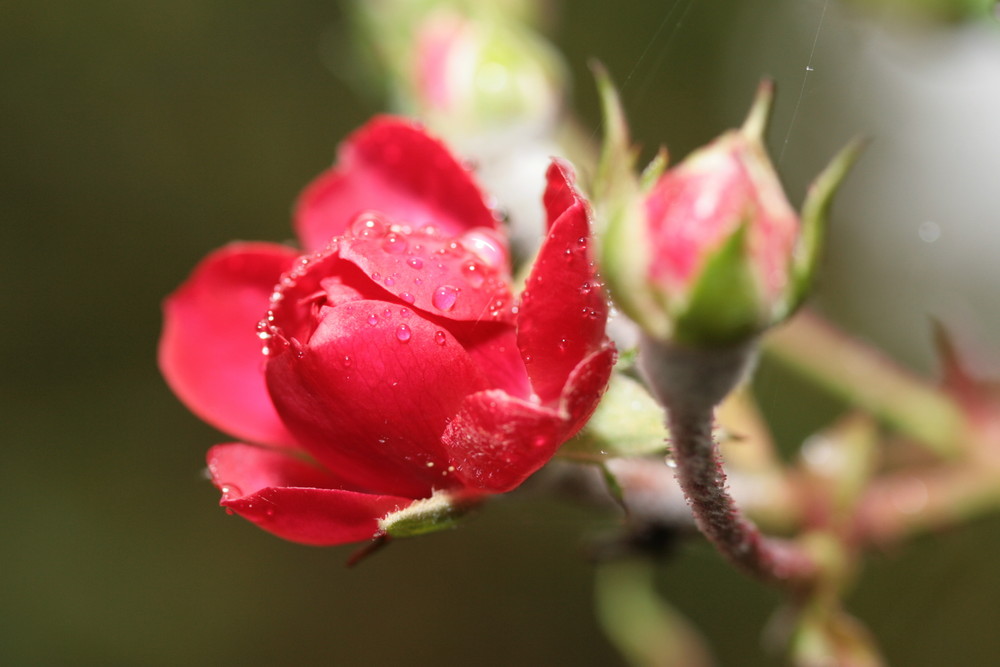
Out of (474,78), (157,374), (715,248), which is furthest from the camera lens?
(157,374)

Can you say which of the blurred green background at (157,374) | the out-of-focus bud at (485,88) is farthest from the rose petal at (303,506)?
the blurred green background at (157,374)

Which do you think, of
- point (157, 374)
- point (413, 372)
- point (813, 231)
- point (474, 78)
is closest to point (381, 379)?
point (413, 372)

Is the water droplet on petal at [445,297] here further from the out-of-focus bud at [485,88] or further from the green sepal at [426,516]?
the out-of-focus bud at [485,88]

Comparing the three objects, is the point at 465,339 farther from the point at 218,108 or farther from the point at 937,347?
the point at 218,108

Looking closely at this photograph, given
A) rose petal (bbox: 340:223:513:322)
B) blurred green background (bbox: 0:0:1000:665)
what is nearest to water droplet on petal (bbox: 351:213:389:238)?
rose petal (bbox: 340:223:513:322)

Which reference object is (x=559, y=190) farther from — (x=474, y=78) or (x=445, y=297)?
(x=474, y=78)

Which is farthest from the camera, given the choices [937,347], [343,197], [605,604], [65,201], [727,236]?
[65,201]

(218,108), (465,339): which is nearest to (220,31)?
(218,108)
